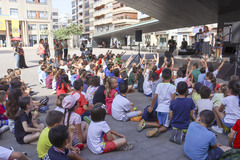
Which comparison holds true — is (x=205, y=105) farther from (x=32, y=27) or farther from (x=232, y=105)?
(x=32, y=27)

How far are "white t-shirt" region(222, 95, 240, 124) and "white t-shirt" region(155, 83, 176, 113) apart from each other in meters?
0.99

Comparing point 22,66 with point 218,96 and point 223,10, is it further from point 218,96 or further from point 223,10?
point 223,10

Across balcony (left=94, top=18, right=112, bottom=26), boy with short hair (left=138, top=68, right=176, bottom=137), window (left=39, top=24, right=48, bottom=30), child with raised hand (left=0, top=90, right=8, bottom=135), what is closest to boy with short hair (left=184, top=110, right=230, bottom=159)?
boy with short hair (left=138, top=68, right=176, bottom=137)

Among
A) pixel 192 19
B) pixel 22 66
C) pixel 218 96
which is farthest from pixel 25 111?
pixel 192 19

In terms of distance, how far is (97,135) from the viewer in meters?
3.21

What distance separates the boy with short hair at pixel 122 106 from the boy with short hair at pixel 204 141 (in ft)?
5.83

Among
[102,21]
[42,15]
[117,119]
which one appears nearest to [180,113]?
[117,119]

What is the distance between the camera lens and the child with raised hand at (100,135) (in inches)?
125

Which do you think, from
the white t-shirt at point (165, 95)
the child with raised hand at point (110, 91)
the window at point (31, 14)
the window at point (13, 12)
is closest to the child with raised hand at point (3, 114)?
the child with raised hand at point (110, 91)

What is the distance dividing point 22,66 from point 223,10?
44.9 ft

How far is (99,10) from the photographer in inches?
2611

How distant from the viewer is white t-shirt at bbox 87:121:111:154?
319cm

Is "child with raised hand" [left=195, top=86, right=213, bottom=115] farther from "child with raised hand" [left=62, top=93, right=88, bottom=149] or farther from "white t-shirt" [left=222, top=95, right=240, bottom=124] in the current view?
"child with raised hand" [left=62, top=93, right=88, bottom=149]

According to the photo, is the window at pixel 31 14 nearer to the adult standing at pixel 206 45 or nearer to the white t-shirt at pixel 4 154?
the adult standing at pixel 206 45
